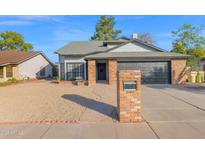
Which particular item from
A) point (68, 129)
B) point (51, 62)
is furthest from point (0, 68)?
point (68, 129)

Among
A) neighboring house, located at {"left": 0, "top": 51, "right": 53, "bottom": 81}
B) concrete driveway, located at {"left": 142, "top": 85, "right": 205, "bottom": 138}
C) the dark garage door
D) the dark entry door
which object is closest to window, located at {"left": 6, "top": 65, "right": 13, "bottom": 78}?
neighboring house, located at {"left": 0, "top": 51, "right": 53, "bottom": 81}

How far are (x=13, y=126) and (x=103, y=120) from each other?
9.38 feet

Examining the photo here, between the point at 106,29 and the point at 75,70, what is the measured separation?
3013 centimetres

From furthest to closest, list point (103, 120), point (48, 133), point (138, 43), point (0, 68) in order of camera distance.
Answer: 1. point (0, 68)
2. point (138, 43)
3. point (103, 120)
4. point (48, 133)

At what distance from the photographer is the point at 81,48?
3022cm

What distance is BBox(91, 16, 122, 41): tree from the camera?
182ft

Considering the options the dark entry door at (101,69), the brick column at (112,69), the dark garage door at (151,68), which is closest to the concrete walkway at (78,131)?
the brick column at (112,69)

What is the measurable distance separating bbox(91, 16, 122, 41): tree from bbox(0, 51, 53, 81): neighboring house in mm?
18150

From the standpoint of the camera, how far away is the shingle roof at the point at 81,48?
28397 mm

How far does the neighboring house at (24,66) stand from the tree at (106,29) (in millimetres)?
18150

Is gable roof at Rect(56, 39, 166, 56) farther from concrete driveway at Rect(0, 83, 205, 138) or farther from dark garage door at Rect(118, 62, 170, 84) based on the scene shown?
concrete driveway at Rect(0, 83, 205, 138)

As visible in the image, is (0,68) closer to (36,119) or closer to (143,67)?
(143,67)

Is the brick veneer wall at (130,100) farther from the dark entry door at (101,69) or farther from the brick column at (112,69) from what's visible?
the dark entry door at (101,69)

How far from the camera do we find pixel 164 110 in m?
9.50
